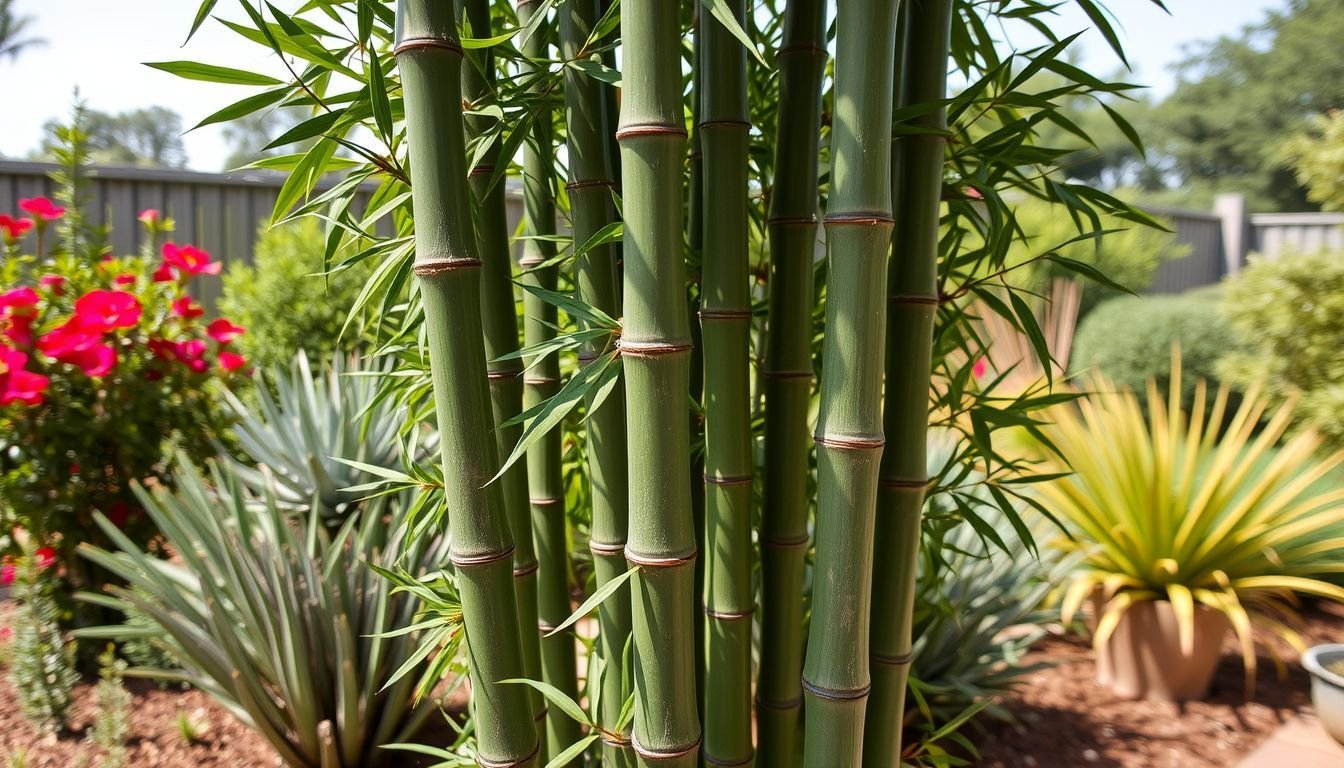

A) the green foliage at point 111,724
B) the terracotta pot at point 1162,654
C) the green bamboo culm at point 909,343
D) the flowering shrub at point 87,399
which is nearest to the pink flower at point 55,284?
the flowering shrub at point 87,399

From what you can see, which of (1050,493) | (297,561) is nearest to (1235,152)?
(1050,493)

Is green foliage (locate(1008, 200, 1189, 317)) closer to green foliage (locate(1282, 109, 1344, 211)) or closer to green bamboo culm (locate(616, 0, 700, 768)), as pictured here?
green foliage (locate(1282, 109, 1344, 211))

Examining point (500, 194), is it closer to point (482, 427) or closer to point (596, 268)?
point (596, 268)

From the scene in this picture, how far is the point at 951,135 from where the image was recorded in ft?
3.50

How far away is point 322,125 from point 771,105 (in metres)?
0.72

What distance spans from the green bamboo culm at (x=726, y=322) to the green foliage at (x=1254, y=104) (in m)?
31.4

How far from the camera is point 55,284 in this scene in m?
2.70

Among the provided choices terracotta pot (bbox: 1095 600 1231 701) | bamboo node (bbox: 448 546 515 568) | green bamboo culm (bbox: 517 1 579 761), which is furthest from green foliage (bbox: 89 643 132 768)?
terracotta pot (bbox: 1095 600 1231 701)

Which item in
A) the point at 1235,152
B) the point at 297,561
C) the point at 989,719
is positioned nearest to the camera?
the point at 297,561

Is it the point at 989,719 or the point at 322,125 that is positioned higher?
the point at 322,125

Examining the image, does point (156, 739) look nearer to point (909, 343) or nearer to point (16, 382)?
point (16, 382)

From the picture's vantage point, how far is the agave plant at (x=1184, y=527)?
2.72m

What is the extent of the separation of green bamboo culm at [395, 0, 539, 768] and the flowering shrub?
2.02m

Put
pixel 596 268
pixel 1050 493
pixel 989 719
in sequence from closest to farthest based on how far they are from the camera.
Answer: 1. pixel 596 268
2. pixel 989 719
3. pixel 1050 493
